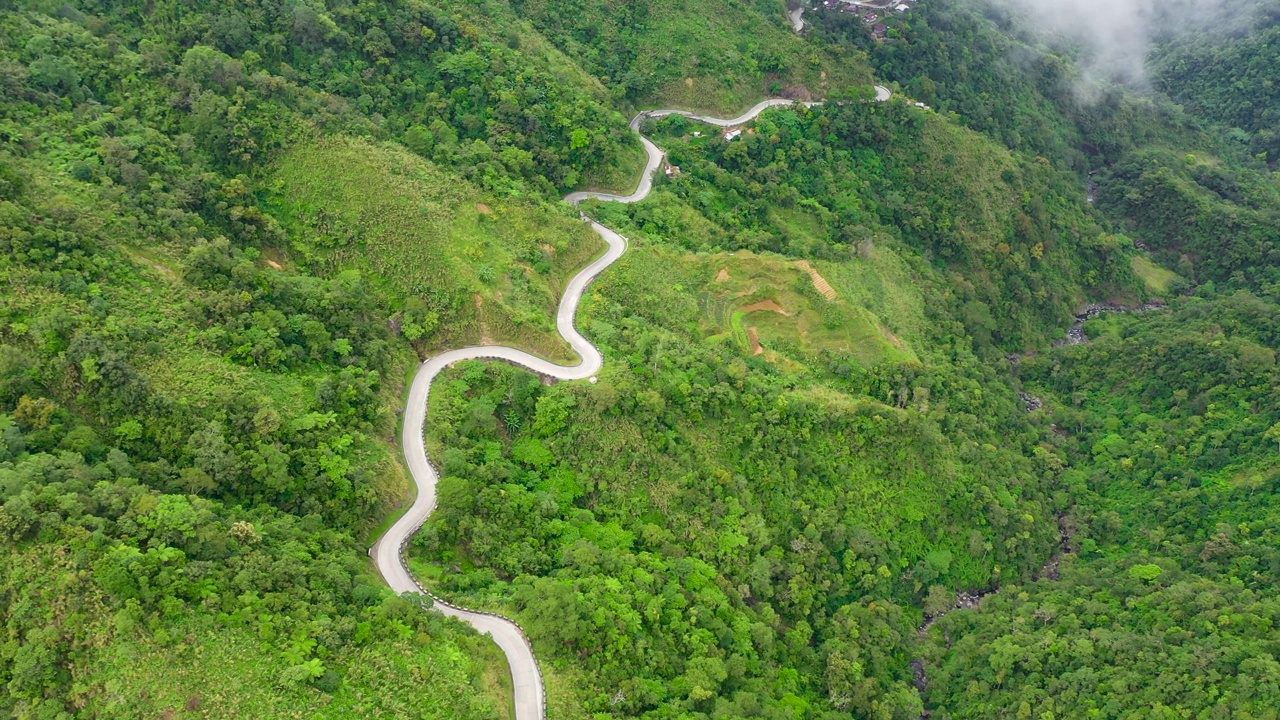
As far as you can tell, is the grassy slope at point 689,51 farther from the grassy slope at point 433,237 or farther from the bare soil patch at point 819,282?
the grassy slope at point 433,237

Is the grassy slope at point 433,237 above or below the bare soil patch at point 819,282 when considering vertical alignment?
below

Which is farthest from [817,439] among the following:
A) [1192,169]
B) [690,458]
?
[1192,169]

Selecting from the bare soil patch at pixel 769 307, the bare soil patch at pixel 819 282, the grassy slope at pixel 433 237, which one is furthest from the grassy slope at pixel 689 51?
the grassy slope at pixel 433 237

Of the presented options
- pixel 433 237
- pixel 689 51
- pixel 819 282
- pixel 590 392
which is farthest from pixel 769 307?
pixel 689 51

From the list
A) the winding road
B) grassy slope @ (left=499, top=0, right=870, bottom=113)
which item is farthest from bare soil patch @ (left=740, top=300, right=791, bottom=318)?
grassy slope @ (left=499, top=0, right=870, bottom=113)

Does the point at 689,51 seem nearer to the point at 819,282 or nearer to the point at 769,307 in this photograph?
the point at 819,282

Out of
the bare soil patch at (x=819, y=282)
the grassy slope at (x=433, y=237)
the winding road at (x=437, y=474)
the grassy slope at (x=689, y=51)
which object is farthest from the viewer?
the grassy slope at (x=689, y=51)

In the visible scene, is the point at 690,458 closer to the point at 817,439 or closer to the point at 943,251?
the point at 817,439
